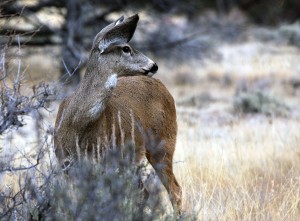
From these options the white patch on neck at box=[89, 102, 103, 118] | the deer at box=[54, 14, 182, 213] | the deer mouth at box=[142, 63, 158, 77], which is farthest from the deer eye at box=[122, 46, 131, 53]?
the white patch on neck at box=[89, 102, 103, 118]

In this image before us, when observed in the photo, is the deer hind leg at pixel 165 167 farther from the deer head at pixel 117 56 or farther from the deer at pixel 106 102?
the deer head at pixel 117 56

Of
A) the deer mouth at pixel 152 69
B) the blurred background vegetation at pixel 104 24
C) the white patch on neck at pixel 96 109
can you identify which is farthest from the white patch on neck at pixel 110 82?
the blurred background vegetation at pixel 104 24

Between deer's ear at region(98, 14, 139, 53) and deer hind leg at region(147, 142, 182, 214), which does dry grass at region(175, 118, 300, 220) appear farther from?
deer's ear at region(98, 14, 139, 53)

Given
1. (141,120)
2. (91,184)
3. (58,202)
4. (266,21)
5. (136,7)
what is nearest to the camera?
(91,184)

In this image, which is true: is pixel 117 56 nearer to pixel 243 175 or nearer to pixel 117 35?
pixel 117 35

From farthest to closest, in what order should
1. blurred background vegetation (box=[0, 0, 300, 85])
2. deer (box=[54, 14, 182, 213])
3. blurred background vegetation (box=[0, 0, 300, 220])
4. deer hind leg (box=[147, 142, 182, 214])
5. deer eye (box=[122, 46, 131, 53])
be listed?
blurred background vegetation (box=[0, 0, 300, 85]), deer hind leg (box=[147, 142, 182, 214]), deer eye (box=[122, 46, 131, 53]), deer (box=[54, 14, 182, 213]), blurred background vegetation (box=[0, 0, 300, 220])

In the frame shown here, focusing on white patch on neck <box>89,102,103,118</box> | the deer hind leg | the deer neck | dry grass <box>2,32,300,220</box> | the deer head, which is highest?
the deer head

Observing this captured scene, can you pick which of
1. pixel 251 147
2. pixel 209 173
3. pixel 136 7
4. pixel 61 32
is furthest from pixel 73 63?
pixel 209 173

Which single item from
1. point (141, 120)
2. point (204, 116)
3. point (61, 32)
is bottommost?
point (204, 116)

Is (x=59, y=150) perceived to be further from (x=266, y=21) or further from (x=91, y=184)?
(x=266, y=21)

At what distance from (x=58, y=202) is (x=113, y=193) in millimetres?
514

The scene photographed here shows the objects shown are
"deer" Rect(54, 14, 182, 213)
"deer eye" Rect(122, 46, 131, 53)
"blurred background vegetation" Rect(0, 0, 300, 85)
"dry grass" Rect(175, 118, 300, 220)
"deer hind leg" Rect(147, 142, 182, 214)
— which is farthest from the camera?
"blurred background vegetation" Rect(0, 0, 300, 85)

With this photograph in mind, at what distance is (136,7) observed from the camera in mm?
18000

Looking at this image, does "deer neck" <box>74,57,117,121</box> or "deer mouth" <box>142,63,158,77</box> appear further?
Result: "deer mouth" <box>142,63,158,77</box>
